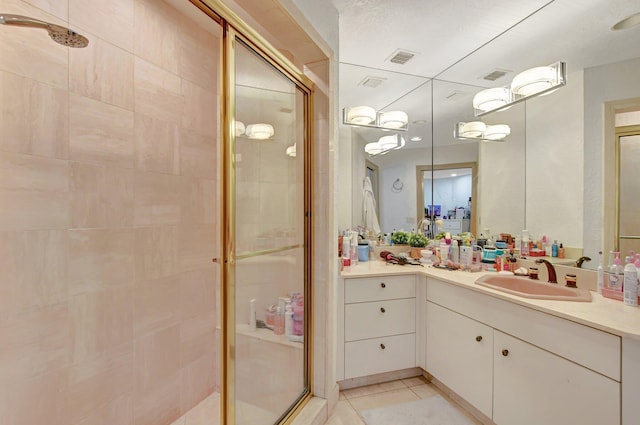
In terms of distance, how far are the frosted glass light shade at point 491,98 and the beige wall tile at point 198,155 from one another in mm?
2103

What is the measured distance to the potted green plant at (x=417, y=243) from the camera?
260 cm

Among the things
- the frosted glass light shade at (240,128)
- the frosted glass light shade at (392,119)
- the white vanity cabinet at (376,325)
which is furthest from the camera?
the frosted glass light shade at (392,119)

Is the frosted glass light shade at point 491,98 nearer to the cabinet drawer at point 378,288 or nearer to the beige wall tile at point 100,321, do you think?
the cabinet drawer at point 378,288

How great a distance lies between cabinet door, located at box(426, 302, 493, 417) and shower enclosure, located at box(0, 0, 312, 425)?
3.09ft

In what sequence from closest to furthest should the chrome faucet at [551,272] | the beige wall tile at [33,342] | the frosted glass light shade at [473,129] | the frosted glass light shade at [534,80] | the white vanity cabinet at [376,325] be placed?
the beige wall tile at [33,342] < the chrome faucet at [551,272] < the frosted glass light shade at [534,80] < the white vanity cabinet at [376,325] < the frosted glass light shade at [473,129]

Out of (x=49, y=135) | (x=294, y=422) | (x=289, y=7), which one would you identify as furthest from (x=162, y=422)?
(x=289, y=7)

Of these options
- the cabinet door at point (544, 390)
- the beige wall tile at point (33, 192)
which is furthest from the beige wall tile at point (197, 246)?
the cabinet door at point (544, 390)

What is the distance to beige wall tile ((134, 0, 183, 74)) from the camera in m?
1.55

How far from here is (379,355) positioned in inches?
82.3

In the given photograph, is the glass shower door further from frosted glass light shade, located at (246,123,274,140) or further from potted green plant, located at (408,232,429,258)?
potted green plant, located at (408,232,429,258)

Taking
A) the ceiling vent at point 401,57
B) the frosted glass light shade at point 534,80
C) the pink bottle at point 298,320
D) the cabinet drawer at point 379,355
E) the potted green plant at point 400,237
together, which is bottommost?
the cabinet drawer at point 379,355

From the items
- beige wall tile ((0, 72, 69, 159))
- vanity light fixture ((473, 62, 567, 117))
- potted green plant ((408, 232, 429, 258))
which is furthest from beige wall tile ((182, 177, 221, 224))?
vanity light fixture ((473, 62, 567, 117))

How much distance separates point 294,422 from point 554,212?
6.79 ft

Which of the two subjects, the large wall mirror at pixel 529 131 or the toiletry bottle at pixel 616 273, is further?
the large wall mirror at pixel 529 131
